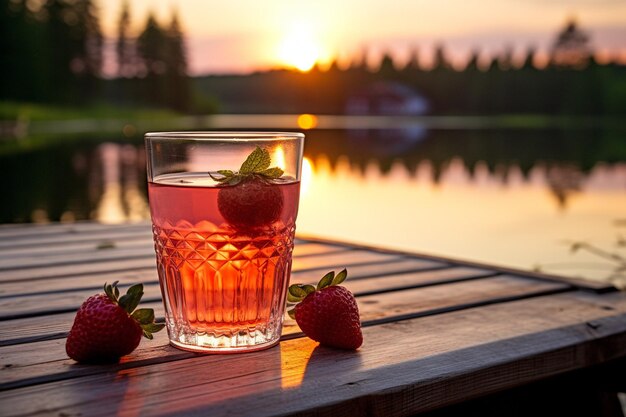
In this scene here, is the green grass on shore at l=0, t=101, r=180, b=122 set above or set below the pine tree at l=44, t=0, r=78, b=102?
below

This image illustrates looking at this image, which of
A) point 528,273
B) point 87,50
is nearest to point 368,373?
point 528,273

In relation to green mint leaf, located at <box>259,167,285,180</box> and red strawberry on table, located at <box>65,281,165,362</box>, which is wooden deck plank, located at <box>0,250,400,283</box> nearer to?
red strawberry on table, located at <box>65,281,165,362</box>

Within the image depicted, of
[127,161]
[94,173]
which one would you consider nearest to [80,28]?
[127,161]

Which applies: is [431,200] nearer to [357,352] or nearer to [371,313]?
[371,313]

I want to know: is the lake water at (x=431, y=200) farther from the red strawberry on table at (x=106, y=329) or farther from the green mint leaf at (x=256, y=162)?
the red strawberry on table at (x=106, y=329)

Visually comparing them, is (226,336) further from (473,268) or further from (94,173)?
(94,173)

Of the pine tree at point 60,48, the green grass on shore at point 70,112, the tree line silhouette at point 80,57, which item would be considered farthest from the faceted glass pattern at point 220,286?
the pine tree at point 60,48

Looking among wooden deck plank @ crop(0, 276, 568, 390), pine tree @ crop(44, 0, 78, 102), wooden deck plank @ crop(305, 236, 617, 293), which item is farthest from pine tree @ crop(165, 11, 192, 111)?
wooden deck plank @ crop(0, 276, 568, 390)
